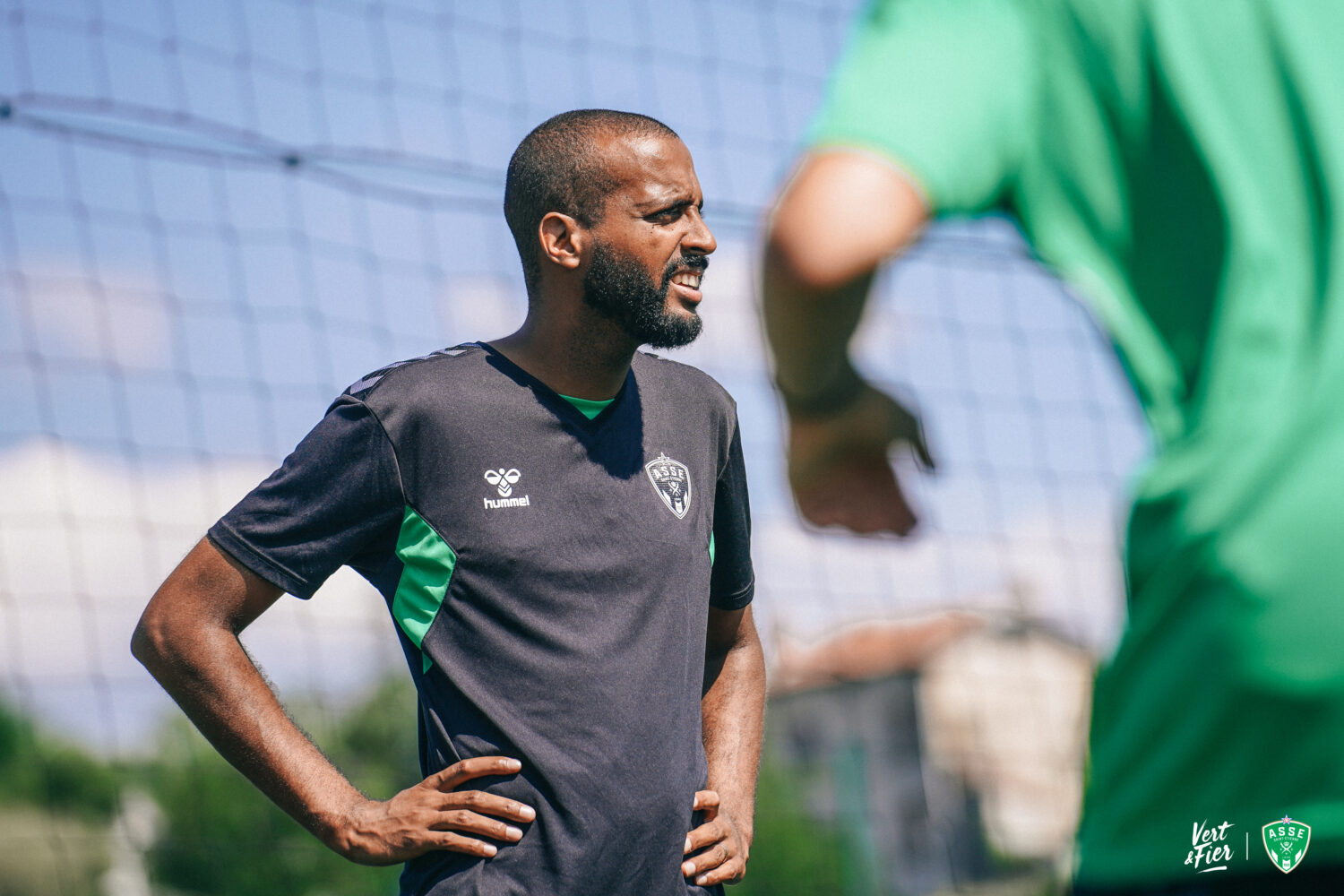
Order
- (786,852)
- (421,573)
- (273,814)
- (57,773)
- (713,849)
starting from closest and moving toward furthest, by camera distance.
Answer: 1. (421,573)
2. (713,849)
3. (273,814)
4. (786,852)
5. (57,773)

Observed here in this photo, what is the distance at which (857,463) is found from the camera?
1.20 metres

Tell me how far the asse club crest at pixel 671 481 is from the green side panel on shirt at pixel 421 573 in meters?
0.38

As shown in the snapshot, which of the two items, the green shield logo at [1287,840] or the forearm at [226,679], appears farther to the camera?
the forearm at [226,679]

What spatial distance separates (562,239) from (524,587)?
0.62 m

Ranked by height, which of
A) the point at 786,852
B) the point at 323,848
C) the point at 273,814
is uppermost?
the point at 273,814

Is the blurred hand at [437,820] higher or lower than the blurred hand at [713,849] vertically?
higher

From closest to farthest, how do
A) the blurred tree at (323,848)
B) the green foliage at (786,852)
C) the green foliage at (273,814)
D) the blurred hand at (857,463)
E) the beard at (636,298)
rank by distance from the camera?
the blurred hand at (857,463) < the beard at (636,298) < the blurred tree at (323,848) < the green foliage at (786,852) < the green foliage at (273,814)

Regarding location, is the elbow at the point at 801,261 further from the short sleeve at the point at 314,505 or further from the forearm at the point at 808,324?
the short sleeve at the point at 314,505

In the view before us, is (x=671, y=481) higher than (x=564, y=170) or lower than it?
lower

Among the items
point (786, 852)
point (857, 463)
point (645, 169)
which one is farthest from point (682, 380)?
point (786, 852)

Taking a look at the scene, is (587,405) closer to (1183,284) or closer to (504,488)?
(504,488)

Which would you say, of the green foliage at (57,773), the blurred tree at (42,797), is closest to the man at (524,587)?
the blurred tree at (42,797)

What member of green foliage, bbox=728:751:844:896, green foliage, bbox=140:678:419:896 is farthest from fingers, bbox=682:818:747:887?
green foliage, bbox=140:678:419:896

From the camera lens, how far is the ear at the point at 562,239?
2.35m
